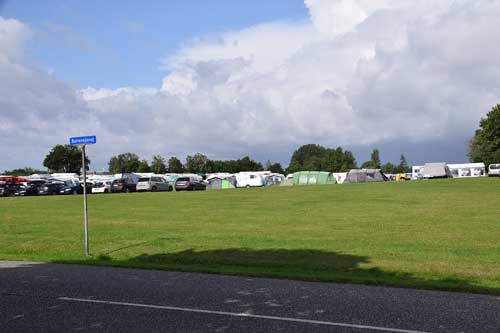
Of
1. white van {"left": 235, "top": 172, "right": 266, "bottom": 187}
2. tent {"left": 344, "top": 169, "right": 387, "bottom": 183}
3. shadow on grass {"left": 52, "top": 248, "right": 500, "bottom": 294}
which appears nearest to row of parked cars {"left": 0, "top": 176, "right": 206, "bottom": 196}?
white van {"left": 235, "top": 172, "right": 266, "bottom": 187}

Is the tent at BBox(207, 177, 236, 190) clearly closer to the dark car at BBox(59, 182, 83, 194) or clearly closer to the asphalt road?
the dark car at BBox(59, 182, 83, 194)

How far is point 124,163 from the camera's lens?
5719 inches

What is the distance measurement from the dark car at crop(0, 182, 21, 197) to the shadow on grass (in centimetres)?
4542

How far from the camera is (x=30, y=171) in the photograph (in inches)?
5492

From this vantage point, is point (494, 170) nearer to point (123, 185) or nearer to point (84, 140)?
point (123, 185)

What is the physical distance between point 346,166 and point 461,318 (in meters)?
140

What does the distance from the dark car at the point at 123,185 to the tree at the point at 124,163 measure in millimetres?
87330

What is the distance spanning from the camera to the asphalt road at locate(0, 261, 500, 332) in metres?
6.58

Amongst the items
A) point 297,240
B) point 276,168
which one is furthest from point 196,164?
point 297,240

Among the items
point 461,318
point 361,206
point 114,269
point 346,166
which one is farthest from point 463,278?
point 346,166

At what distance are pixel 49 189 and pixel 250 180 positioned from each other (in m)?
24.0

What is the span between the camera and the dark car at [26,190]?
5509cm

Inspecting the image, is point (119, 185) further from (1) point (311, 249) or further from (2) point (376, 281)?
(2) point (376, 281)

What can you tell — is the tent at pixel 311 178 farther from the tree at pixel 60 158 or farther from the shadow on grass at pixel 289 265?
the tree at pixel 60 158
